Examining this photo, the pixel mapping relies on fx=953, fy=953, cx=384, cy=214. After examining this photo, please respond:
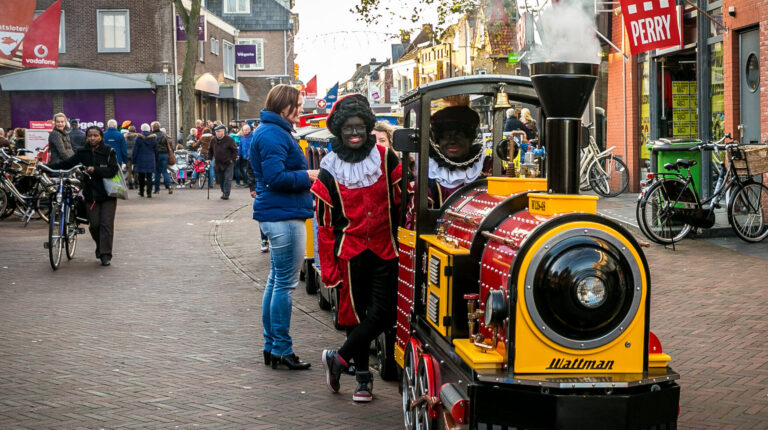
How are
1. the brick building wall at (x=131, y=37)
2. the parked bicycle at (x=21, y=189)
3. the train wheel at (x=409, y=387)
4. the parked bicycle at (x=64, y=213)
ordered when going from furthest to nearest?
the brick building wall at (x=131, y=37) < the parked bicycle at (x=21, y=189) < the parked bicycle at (x=64, y=213) < the train wheel at (x=409, y=387)

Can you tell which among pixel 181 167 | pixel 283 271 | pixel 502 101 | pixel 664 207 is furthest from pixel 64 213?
pixel 181 167

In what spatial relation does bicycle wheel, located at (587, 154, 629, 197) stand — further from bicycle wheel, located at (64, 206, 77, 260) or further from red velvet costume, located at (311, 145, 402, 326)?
red velvet costume, located at (311, 145, 402, 326)

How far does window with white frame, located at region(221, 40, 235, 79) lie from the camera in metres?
52.7

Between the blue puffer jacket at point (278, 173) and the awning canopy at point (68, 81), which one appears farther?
the awning canopy at point (68, 81)

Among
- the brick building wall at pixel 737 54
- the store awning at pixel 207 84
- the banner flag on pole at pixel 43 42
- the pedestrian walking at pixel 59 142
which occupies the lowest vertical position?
the pedestrian walking at pixel 59 142

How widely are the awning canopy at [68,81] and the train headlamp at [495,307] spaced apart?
118 feet

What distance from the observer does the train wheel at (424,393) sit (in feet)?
14.8

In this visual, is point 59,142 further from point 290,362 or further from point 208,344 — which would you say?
point 290,362

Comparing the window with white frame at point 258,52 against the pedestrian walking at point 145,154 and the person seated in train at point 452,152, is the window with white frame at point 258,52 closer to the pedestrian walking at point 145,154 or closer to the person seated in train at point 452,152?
the pedestrian walking at point 145,154

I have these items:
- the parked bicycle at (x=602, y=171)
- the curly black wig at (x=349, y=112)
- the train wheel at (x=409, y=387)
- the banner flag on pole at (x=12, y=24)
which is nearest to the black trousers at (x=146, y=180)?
the banner flag on pole at (x=12, y=24)

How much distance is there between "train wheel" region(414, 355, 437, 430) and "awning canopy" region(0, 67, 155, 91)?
35350mm

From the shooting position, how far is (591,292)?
12.8ft

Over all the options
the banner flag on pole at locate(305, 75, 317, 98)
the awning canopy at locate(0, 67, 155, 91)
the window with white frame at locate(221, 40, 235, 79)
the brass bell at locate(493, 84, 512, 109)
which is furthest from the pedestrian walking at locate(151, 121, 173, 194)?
the window with white frame at locate(221, 40, 235, 79)

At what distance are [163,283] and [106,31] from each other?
102ft
